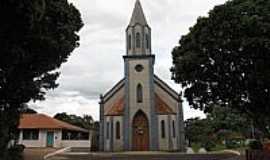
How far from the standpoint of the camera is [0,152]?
18.4 m

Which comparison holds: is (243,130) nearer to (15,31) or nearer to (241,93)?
(241,93)

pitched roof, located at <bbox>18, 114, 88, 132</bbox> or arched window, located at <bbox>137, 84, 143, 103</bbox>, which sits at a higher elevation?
arched window, located at <bbox>137, 84, 143, 103</bbox>

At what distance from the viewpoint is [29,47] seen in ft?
53.0

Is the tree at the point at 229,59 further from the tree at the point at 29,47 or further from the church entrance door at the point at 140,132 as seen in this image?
the church entrance door at the point at 140,132

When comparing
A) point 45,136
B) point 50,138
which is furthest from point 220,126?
point 45,136

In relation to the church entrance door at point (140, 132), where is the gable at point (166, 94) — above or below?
above

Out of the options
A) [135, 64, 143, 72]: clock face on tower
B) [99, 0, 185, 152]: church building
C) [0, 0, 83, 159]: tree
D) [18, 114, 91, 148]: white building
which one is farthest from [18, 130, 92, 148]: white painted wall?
[0, 0, 83, 159]: tree

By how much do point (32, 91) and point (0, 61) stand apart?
6.24 m

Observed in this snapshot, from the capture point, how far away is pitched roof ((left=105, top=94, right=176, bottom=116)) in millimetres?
39719

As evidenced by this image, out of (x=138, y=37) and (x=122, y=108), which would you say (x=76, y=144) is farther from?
(x=138, y=37)

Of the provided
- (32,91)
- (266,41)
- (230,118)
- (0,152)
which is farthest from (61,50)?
(230,118)

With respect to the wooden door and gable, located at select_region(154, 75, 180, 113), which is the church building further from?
the wooden door

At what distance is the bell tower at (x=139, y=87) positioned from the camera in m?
39.2

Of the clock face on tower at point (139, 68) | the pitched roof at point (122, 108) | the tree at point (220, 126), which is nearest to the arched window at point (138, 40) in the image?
the clock face on tower at point (139, 68)
